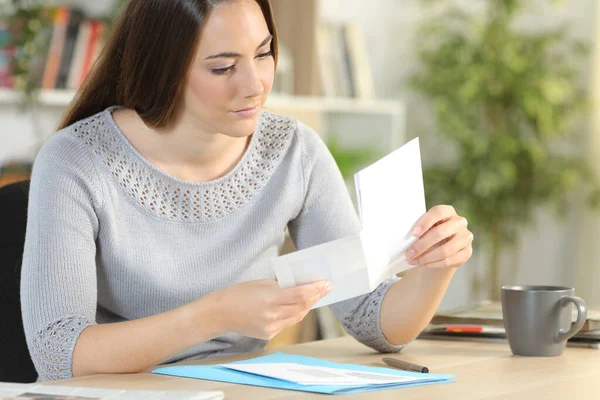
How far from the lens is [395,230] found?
4.03 ft

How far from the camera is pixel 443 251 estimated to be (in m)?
1.33

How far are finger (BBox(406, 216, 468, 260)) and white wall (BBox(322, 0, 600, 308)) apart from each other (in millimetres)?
2699

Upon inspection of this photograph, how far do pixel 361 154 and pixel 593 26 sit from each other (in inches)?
49.3

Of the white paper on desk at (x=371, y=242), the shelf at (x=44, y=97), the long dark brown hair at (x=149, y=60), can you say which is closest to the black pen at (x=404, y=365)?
the white paper on desk at (x=371, y=242)

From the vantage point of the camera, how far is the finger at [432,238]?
4.24 feet

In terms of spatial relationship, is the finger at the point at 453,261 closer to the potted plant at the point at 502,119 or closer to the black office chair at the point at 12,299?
the black office chair at the point at 12,299

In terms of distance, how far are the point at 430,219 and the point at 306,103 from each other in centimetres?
215

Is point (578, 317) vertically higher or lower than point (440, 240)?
lower

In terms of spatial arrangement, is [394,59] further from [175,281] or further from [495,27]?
[175,281]

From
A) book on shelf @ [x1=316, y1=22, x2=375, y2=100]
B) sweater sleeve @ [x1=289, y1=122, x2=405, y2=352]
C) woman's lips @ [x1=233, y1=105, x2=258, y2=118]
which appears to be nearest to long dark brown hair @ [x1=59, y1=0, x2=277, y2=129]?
woman's lips @ [x1=233, y1=105, x2=258, y2=118]

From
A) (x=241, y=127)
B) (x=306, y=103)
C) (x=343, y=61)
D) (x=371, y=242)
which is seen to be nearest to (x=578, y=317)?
(x=371, y=242)

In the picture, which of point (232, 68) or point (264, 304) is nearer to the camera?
point (264, 304)

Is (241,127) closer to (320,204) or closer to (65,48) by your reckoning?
(320,204)

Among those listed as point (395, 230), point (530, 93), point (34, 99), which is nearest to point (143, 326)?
point (395, 230)
